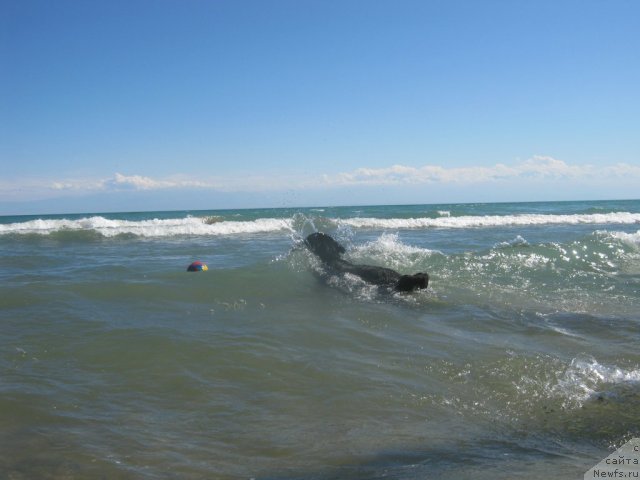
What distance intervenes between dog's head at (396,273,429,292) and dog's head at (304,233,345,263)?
2615 millimetres

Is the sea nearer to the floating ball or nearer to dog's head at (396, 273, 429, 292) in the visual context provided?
dog's head at (396, 273, 429, 292)

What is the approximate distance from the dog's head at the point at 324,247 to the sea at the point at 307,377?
1288 millimetres

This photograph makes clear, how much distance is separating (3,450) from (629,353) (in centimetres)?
606

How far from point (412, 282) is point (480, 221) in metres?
27.5

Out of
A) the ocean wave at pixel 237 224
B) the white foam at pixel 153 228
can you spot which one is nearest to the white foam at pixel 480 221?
the ocean wave at pixel 237 224

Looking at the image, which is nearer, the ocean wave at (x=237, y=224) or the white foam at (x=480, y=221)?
the ocean wave at (x=237, y=224)

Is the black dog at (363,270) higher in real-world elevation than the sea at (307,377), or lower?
higher

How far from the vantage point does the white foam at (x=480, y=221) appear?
31.2 meters

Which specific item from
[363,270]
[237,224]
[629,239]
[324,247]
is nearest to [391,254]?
[324,247]

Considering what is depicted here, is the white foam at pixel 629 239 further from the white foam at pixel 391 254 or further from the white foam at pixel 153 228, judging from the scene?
the white foam at pixel 153 228

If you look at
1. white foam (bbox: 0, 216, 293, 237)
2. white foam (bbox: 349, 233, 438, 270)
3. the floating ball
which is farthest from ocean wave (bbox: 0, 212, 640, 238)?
the floating ball

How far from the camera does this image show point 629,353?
5723 millimetres

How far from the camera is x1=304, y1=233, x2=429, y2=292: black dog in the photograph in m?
8.70

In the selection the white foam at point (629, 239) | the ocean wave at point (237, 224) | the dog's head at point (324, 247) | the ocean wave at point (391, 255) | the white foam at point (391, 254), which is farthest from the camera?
the ocean wave at point (237, 224)
